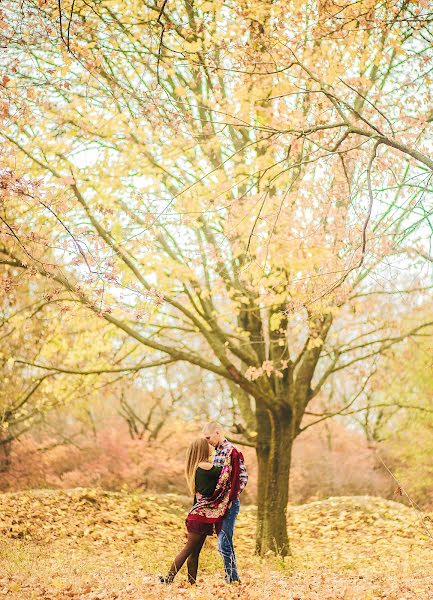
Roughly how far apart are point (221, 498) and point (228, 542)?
452 millimetres

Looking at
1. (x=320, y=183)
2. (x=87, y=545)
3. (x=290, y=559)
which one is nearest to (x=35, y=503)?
(x=87, y=545)

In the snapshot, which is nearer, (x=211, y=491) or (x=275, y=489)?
(x=211, y=491)

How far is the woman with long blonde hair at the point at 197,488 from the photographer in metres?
5.87

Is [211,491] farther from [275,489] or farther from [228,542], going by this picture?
[275,489]

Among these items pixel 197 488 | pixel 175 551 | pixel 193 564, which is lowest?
pixel 175 551

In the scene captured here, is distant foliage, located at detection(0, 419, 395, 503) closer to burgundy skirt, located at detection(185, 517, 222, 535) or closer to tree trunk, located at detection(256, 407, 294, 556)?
tree trunk, located at detection(256, 407, 294, 556)

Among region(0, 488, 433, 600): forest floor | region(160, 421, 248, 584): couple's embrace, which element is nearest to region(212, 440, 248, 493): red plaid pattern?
region(160, 421, 248, 584): couple's embrace

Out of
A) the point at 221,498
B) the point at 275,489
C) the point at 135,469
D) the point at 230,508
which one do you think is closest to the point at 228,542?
the point at 230,508

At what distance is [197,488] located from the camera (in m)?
5.92

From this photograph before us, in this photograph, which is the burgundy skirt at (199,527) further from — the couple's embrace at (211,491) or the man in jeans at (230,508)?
the man in jeans at (230,508)

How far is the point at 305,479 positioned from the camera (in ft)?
60.5

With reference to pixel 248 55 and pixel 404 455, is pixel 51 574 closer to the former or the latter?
pixel 248 55

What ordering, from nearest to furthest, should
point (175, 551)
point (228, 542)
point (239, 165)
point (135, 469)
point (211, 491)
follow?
point (211, 491) → point (228, 542) → point (239, 165) → point (175, 551) → point (135, 469)

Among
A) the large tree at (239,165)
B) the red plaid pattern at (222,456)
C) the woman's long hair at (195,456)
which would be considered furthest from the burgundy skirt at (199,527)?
the large tree at (239,165)
